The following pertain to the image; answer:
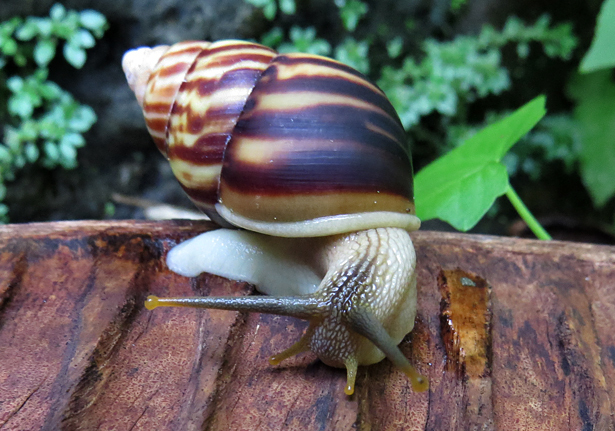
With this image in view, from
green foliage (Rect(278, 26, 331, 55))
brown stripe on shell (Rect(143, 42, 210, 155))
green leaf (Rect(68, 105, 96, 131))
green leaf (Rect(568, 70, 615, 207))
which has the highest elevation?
brown stripe on shell (Rect(143, 42, 210, 155))

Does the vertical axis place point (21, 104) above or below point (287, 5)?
below

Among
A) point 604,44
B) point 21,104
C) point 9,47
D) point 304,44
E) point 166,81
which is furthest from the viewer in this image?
point 304,44

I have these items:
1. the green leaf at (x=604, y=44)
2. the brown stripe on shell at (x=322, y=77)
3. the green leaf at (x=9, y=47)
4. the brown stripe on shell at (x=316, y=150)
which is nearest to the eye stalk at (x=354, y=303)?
the brown stripe on shell at (x=316, y=150)

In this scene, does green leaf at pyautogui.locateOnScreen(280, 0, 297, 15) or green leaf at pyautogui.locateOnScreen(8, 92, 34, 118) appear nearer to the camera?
green leaf at pyautogui.locateOnScreen(8, 92, 34, 118)

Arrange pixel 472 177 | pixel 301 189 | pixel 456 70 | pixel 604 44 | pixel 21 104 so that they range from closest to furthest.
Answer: pixel 301 189
pixel 472 177
pixel 604 44
pixel 21 104
pixel 456 70

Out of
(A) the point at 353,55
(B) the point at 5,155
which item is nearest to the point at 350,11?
(A) the point at 353,55

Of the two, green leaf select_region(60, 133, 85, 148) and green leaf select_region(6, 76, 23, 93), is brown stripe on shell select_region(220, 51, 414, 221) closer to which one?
green leaf select_region(60, 133, 85, 148)

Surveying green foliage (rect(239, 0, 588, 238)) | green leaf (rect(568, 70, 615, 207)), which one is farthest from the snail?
green leaf (rect(568, 70, 615, 207))

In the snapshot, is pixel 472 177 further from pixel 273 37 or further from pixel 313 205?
pixel 273 37
